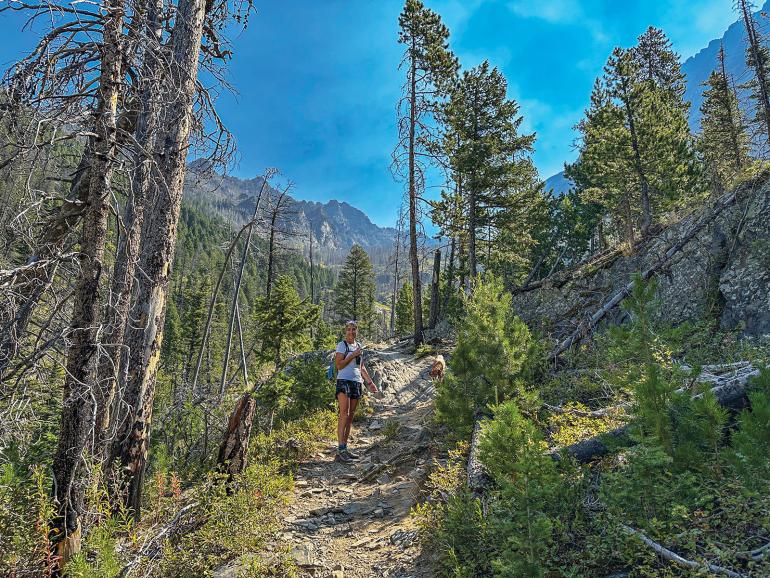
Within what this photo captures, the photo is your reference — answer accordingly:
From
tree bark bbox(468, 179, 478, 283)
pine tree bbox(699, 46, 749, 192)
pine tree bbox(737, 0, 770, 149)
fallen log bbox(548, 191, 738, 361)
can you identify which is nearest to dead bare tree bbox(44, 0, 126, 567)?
fallen log bbox(548, 191, 738, 361)

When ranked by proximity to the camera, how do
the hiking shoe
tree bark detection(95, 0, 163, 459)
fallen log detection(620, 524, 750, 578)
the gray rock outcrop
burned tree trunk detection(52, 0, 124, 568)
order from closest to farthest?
1. fallen log detection(620, 524, 750, 578)
2. burned tree trunk detection(52, 0, 124, 568)
3. tree bark detection(95, 0, 163, 459)
4. the hiking shoe
5. the gray rock outcrop

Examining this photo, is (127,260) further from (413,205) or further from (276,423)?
(413,205)

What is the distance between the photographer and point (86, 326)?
10.1 feet

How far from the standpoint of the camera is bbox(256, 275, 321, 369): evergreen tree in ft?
46.1

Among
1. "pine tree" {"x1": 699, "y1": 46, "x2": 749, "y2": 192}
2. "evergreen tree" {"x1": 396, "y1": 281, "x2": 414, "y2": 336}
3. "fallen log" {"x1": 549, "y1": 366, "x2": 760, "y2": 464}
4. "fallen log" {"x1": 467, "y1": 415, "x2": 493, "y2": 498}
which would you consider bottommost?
"fallen log" {"x1": 467, "y1": 415, "x2": 493, "y2": 498}

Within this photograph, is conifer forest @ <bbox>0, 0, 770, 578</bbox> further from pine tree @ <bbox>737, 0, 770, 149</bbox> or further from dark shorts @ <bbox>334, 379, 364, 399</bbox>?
pine tree @ <bbox>737, 0, 770, 149</bbox>

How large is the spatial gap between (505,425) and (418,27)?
19.4 meters

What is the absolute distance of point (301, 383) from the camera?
10258 mm

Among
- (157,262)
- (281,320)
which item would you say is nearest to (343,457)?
(157,262)

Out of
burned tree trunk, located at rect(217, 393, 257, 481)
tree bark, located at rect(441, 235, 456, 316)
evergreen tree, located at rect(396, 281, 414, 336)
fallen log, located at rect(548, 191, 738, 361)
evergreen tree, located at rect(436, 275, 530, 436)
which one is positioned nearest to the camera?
burned tree trunk, located at rect(217, 393, 257, 481)

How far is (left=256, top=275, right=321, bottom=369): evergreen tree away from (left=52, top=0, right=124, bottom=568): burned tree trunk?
34.9ft

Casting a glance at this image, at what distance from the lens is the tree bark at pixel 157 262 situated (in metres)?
4.04

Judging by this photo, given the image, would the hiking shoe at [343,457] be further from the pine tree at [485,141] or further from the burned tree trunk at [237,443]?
the pine tree at [485,141]

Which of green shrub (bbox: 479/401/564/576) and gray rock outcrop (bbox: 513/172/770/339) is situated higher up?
gray rock outcrop (bbox: 513/172/770/339)
